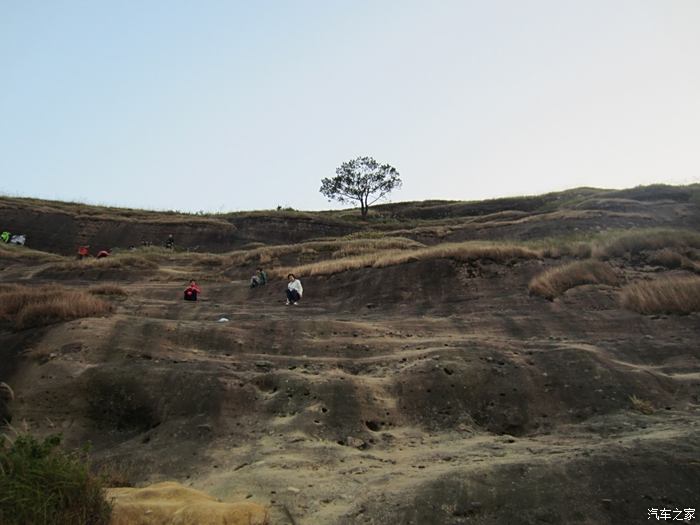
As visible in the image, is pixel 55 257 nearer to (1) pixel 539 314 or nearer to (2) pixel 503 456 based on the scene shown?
(1) pixel 539 314

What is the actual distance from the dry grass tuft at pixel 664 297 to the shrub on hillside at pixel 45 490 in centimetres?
1328

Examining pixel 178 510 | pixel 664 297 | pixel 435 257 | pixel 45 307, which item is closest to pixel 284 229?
pixel 435 257

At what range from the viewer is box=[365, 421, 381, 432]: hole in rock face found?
1008cm

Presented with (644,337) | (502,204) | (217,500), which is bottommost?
(217,500)

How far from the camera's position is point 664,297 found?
47.0 ft

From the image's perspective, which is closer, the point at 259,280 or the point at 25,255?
the point at 259,280

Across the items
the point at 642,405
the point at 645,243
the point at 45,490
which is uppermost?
the point at 645,243

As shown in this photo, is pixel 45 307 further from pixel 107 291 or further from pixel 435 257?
pixel 435 257

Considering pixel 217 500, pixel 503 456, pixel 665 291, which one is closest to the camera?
pixel 217 500

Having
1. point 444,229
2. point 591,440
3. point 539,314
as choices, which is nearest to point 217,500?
point 591,440

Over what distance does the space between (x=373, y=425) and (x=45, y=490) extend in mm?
5653

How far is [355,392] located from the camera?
10.9 m

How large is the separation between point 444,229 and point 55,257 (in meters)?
26.6

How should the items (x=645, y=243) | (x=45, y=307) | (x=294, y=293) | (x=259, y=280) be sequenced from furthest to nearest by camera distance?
(x=259, y=280) → (x=294, y=293) → (x=645, y=243) → (x=45, y=307)
